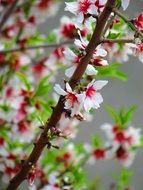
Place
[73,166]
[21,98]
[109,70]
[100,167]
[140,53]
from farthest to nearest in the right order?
[100,167], [73,166], [21,98], [109,70], [140,53]

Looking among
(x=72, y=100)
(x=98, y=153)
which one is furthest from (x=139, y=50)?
(x=98, y=153)

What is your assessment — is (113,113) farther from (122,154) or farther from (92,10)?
(92,10)

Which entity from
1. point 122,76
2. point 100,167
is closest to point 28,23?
point 122,76

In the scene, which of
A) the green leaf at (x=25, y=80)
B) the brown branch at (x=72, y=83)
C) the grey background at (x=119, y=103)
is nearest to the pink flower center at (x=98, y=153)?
the green leaf at (x=25, y=80)

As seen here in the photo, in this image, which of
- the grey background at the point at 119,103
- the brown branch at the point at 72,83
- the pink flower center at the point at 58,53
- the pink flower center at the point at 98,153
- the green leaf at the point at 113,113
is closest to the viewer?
the brown branch at the point at 72,83

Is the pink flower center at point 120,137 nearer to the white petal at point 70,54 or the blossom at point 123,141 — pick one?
the blossom at point 123,141

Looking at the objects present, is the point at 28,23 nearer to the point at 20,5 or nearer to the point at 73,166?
the point at 20,5
